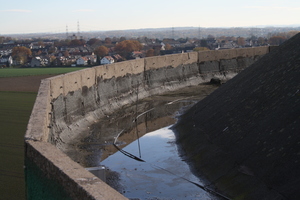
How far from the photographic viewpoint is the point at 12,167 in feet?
38.0

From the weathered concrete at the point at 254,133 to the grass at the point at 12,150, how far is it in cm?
337

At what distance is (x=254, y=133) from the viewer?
29.9ft

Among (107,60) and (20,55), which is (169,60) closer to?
(107,60)

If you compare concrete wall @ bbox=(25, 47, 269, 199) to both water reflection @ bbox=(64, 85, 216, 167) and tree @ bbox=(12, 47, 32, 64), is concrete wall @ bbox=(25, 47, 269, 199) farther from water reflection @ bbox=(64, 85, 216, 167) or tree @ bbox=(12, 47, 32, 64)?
tree @ bbox=(12, 47, 32, 64)

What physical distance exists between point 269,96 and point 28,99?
20.6 meters

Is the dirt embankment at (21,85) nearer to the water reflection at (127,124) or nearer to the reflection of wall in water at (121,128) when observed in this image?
the water reflection at (127,124)

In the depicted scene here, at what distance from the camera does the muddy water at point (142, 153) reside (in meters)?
8.39

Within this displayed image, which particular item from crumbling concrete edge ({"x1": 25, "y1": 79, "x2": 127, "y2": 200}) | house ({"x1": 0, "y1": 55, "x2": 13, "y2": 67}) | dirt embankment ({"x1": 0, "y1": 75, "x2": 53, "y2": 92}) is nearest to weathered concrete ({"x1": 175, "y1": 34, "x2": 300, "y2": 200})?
crumbling concrete edge ({"x1": 25, "y1": 79, "x2": 127, "y2": 200})

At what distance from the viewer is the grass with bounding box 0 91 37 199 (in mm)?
9820

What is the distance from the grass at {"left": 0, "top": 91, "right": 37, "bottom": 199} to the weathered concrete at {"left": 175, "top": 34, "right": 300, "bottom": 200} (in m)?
3.37

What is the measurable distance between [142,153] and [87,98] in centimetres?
366

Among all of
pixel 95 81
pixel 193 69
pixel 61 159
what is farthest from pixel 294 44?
pixel 61 159

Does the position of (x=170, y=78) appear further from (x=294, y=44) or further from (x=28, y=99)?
(x=28, y=99)

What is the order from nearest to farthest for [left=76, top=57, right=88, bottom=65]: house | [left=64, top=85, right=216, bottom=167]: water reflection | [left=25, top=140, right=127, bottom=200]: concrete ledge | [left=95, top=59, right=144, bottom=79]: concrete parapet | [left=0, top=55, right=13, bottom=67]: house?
[left=25, top=140, right=127, bottom=200]: concrete ledge
[left=64, top=85, right=216, bottom=167]: water reflection
[left=95, top=59, right=144, bottom=79]: concrete parapet
[left=76, top=57, right=88, bottom=65]: house
[left=0, top=55, right=13, bottom=67]: house
